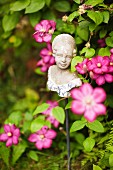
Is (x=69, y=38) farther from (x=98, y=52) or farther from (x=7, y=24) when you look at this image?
(x=7, y=24)

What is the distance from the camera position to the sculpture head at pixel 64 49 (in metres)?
1.76

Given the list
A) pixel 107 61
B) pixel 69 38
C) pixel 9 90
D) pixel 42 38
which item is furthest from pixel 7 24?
pixel 9 90

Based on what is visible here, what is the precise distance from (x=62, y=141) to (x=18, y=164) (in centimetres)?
35

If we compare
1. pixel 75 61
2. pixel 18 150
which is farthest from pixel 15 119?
pixel 75 61

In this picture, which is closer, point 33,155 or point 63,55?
point 63,55

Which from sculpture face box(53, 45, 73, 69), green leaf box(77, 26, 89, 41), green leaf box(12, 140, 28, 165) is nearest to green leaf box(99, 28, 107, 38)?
green leaf box(77, 26, 89, 41)

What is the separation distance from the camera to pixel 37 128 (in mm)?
1920

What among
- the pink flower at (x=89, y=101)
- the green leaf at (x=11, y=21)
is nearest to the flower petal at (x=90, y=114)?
the pink flower at (x=89, y=101)

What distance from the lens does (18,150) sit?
7.10 feet

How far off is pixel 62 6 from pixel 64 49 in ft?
1.81

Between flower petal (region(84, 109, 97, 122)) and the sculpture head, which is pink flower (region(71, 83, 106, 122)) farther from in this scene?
the sculpture head

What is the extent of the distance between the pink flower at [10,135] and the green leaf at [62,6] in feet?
2.60

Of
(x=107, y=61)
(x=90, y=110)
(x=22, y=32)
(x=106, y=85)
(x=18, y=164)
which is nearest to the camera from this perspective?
(x=90, y=110)

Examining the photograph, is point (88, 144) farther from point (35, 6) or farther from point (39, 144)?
point (35, 6)
